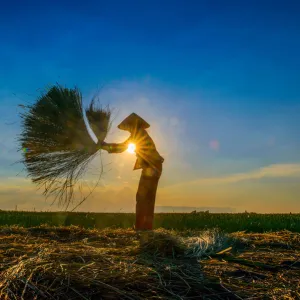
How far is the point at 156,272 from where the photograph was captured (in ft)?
9.53

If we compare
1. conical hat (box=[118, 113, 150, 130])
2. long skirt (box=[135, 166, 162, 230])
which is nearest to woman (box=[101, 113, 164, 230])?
long skirt (box=[135, 166, 162, 230])

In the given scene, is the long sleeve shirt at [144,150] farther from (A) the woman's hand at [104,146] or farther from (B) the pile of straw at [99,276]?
(B) the pile of straw at [99,276]

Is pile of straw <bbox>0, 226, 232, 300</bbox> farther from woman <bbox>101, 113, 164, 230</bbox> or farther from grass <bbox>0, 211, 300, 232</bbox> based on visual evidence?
grass <bbox>0, 211, 300, 232</bbox>

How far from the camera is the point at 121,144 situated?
7555 mm

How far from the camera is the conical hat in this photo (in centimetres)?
766

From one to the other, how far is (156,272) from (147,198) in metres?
4.60

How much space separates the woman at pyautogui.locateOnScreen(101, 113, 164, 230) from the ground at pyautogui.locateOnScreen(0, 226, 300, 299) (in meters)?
3.21

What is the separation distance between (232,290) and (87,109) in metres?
5.27

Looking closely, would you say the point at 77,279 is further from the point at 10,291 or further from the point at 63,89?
the point at 63,89

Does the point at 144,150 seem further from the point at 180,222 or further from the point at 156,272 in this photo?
the point at 156,272

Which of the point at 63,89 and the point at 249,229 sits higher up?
the point at 63,89

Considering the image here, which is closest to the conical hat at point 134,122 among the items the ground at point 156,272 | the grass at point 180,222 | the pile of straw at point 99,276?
the grass at point 180,222

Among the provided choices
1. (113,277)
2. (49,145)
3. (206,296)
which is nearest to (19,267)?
(113,277)

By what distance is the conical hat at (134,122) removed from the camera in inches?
302
